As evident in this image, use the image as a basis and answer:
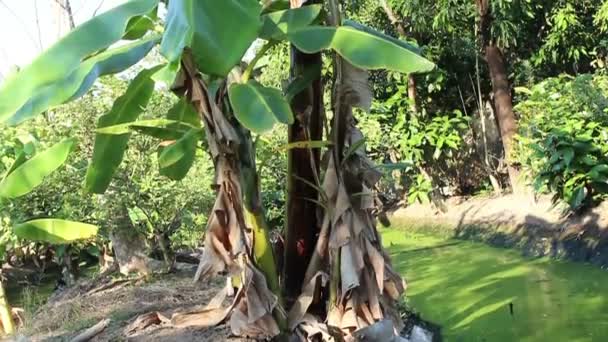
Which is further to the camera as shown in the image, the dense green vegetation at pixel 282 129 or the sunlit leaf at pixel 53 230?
the sunlit leaf at pixel 53 230

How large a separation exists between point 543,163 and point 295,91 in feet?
19.9

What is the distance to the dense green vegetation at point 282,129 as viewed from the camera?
2449 mm

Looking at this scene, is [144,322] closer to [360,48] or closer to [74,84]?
[74,84]

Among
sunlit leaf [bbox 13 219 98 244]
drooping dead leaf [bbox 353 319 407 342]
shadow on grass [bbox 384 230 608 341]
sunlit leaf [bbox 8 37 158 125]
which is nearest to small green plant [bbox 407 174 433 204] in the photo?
shadow on grass [bbox 384 230 608 341]

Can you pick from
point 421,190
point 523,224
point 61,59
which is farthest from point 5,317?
point 421,190

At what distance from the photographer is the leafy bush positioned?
24.8 ft

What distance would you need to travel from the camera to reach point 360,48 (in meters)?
2.57

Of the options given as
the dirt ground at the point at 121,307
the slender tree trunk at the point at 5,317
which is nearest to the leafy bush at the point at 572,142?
the dirt ground at the point at 121,307

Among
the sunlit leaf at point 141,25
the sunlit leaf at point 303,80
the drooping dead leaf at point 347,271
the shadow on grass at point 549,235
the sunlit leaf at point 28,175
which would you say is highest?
the sunlit leaf at point 141,25

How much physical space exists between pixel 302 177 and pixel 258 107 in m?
0.94

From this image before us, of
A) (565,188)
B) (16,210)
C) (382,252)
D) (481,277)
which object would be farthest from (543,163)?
(16,210)

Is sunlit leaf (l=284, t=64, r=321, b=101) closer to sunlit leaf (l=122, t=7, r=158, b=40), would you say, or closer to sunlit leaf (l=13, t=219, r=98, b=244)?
sunlit leaf (l=122, t=7, r=158, b=40)

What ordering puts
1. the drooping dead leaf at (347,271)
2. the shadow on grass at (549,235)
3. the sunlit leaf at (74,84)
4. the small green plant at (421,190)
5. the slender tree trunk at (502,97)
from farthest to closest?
the small green plant at (421,190) < the slender tree trunk at (502,97) < the shadow on grass at (549,235) < the drooping dead leaf at (347,271) < the sunlit leaf at (74,84)

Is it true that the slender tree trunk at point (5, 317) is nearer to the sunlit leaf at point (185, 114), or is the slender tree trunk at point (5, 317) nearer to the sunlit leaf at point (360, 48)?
the sunlit leaf at point (185, 114)
